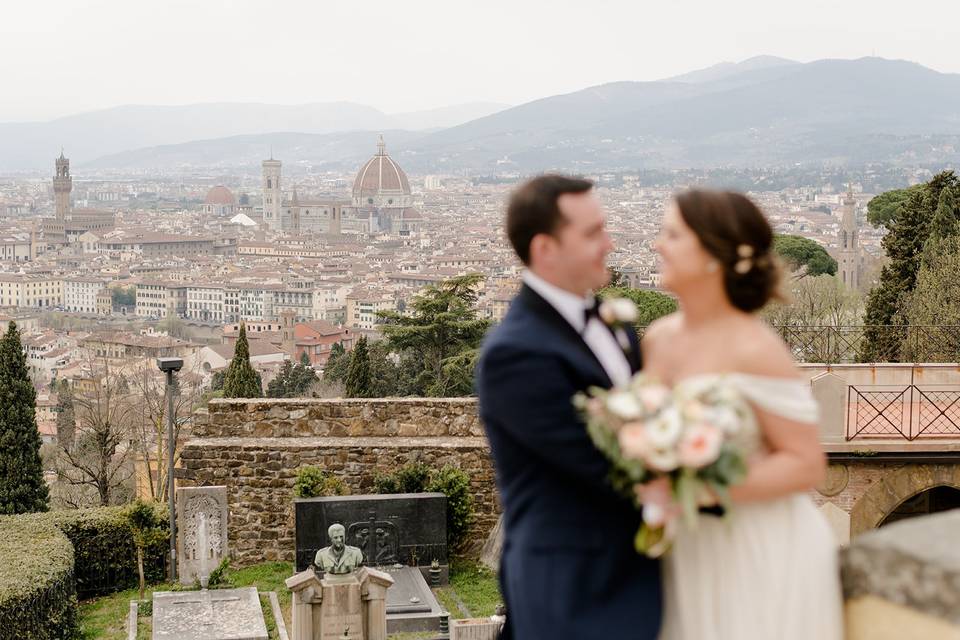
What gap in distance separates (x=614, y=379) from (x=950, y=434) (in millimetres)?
7063

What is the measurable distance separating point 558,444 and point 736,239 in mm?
369

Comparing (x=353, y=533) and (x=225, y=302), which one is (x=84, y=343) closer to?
(x=225, y=302)

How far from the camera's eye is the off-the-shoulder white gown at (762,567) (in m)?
1.86

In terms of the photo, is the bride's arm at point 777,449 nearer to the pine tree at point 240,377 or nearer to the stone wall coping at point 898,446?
the stone wall coping at point 898,446

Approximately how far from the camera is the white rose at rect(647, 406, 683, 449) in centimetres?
176

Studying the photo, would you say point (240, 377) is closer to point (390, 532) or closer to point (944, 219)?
point (944, 219)

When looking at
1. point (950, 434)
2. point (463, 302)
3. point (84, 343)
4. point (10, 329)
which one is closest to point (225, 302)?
point (84, 343)

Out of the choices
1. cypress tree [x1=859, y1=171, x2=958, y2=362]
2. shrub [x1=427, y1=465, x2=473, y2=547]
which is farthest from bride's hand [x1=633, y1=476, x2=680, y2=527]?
cypress tree [x1=859, y1=171, x2=958, y2=362]

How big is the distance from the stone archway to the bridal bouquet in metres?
6.87

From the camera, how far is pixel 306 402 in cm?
1094

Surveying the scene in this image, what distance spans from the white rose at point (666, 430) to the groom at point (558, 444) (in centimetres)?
12

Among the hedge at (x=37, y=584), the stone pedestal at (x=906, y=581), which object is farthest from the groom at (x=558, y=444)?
the hedge at (x=37, y=584)

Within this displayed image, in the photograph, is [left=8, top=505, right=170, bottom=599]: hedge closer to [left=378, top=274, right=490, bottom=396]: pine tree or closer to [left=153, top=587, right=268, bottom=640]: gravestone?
[left=153, top=587, right=268, bottom=640]: gravestone

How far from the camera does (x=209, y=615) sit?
30.0ft
